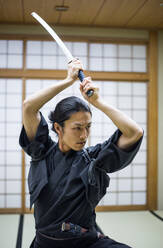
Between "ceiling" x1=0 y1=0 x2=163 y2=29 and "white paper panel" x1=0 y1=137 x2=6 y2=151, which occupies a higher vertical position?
"ceiling" x1=0 y1=0 x2=163 y2=29

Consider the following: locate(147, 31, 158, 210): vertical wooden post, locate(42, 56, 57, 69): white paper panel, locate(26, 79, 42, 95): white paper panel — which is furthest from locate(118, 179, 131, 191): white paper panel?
locate(42, 56, 57, 69): white paper panel

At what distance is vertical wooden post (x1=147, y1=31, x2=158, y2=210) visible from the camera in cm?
554

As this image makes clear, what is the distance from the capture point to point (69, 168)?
1.63m

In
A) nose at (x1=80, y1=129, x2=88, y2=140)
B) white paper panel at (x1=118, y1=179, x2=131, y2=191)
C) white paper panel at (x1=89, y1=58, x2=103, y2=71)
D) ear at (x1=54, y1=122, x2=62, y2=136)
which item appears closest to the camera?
nose at (x1=80, y1=129, x2=88, y2=140)

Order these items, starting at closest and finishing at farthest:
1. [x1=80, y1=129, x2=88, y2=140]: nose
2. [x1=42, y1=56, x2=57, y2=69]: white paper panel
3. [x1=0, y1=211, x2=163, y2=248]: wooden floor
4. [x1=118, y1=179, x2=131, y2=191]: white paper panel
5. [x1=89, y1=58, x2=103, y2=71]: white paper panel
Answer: [x1=80, y1=129, x2=88, y2=140]: nose < [x1=0, y1=211, x2=163, y2=248]: wooden floor < [x1=42, y1=56, x2=57, y2=69]: white paper panel < [x1=89, y1=58, x2=103, y2=71]: white paper panel < [x1=118, y1=179, x2=131, y2=191]: white paper panel

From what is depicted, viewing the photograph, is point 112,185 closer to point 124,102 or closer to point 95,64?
point 124,102

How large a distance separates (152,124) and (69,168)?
410 centimetres

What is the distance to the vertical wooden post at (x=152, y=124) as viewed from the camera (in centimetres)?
554

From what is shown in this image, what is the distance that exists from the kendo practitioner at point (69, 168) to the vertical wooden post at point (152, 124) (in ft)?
13.2

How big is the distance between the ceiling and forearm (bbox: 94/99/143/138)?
3.22 metres

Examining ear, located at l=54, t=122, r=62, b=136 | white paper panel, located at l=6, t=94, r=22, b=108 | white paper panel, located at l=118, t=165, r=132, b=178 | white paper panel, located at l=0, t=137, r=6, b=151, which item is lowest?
white paper panel, located at l=118, t=165, r=132, b=178

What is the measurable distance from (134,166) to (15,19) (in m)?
3.06

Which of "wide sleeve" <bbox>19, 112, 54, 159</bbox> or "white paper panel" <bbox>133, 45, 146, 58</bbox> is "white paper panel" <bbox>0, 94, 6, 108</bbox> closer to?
"white paper panel" <bbox>133, 45, 146, 58</bbox>

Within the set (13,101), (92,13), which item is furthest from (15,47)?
(92,13)
